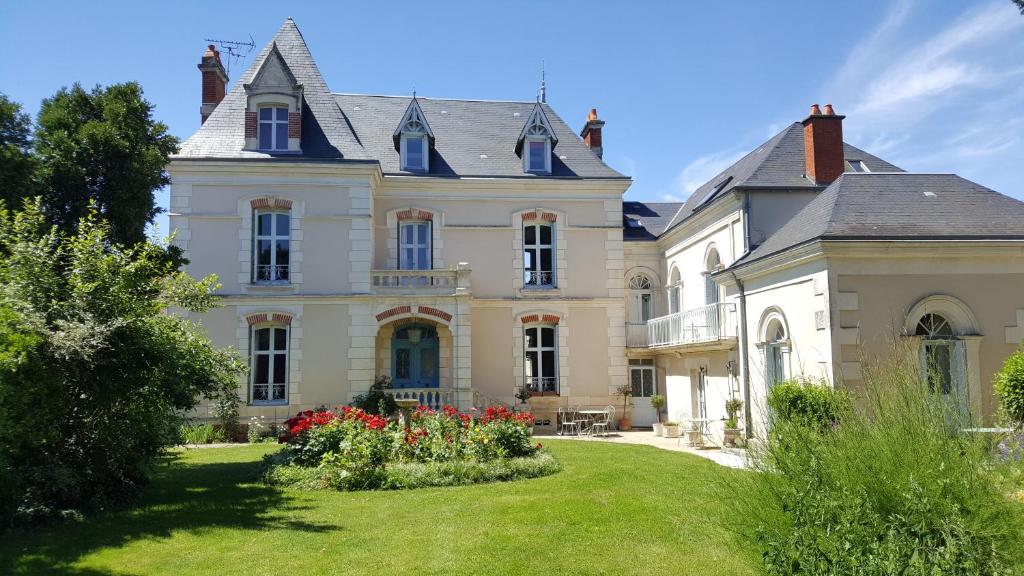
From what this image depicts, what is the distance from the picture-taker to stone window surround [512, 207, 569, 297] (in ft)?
66.2

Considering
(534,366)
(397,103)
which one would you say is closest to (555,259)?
(534,366)

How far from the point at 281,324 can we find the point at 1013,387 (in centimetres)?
1538

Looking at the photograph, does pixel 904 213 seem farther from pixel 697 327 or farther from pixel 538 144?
pixel 538 144

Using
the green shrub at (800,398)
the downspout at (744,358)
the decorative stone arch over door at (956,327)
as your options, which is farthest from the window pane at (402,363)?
the decorative stone arch over door at (956,327)

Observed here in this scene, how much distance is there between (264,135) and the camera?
18453 mm

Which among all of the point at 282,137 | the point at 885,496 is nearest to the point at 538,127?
the point at 282,137

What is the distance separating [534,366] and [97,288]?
13.2m

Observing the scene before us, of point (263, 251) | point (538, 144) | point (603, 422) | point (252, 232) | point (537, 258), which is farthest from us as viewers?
point (538, 144)

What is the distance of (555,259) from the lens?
20359mm

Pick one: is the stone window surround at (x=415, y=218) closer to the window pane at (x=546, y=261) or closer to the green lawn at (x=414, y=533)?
the window pane at (x=546, y=261)

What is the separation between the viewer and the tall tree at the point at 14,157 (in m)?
12.2

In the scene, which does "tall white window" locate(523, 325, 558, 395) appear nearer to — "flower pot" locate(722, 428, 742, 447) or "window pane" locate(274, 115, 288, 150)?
"flower pot" locate(722, 428, 742, 447)

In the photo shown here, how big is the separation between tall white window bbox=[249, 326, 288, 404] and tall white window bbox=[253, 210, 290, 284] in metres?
1.43

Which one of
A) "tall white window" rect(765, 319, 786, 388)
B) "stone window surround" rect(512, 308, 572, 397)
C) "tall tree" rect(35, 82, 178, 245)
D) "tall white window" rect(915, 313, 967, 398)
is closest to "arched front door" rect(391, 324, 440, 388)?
"stone window surround" rect(512, 308, 572, 397)
